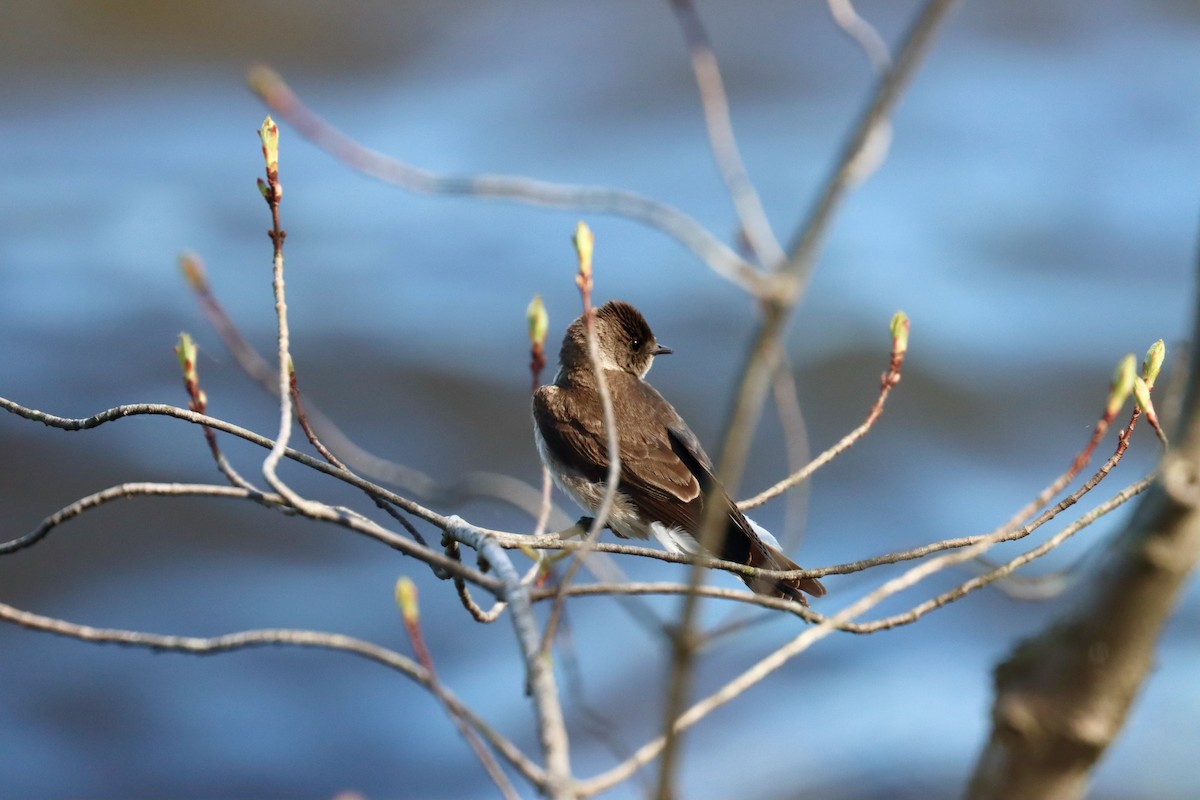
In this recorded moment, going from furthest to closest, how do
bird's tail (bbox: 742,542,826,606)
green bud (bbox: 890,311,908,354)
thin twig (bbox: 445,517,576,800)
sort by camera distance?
bird's tail (bbox: 742,542,826,606) < green bud (bbox: 890,311,908,354) < thin twig (bbox: 445,517,576,800)

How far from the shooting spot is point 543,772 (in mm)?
1690

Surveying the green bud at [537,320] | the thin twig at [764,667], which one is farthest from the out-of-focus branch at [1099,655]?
the green bud at [537,320]

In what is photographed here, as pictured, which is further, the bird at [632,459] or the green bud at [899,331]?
the bird at [632,459]

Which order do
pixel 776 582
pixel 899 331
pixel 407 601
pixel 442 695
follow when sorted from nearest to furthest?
pixel 442 695 → pixel 407 601 → pixel 899 331 → pixel 776 582

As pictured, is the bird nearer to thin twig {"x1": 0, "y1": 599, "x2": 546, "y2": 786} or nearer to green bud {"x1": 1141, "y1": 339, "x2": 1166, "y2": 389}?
green bud {"x1": 1141, "y1": 339, "x2": 1166, "y2": 389}

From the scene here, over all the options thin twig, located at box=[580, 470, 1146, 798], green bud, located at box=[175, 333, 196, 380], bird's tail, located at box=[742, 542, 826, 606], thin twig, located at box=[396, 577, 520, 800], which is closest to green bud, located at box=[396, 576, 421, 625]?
thin twig, located at box=[396, 577, 520, 800]

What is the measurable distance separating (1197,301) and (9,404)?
247 cm

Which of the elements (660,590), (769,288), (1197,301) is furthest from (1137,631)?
(660,590)

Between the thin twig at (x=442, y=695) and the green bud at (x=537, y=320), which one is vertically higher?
the green bud at (x=537, y=320)

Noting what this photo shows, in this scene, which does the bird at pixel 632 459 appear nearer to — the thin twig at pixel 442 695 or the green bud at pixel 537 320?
the green bud at pixel 537 320

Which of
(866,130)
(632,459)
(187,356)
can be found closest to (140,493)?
(187,356)

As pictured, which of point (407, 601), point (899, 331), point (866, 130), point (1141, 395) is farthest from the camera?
point (899, 331)

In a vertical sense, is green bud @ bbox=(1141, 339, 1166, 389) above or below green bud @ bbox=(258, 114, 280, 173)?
below

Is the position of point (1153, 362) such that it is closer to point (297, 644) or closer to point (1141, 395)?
point (1141, 395)
